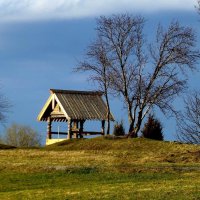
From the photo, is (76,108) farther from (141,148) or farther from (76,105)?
(141,148)

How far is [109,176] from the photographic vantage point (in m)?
18.5

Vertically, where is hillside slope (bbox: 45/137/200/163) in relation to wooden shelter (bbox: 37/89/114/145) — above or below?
below

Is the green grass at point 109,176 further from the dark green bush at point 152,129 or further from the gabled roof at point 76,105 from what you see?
the gabled roof at point 76,105

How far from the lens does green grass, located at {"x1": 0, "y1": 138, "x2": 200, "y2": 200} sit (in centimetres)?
1423

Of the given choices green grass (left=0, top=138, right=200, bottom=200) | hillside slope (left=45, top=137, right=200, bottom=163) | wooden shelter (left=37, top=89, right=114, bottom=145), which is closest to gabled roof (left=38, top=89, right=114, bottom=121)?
wooden shelter (left=37, top=89, right=114, bottom=145)

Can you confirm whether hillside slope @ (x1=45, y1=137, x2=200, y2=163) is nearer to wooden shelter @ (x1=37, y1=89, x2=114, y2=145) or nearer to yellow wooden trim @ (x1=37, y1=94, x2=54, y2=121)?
wooden shelter @ (x1=37, y1=89, x2=114, y2=145)

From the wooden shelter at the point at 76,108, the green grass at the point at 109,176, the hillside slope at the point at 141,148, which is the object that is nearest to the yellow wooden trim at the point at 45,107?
the wooden shelter at the point at 76,108

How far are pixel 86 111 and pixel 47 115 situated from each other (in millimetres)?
6460

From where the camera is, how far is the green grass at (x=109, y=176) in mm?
14227

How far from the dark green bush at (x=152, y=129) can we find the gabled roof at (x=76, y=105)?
12.4 feet

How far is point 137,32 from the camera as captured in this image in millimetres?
42594

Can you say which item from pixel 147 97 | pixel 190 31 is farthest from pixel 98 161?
pixel 190 31

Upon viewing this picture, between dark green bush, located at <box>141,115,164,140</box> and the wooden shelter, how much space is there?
148 inches

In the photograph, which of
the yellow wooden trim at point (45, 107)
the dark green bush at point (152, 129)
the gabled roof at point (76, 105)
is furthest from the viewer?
the yellow wooden trim at point (45, 107)
